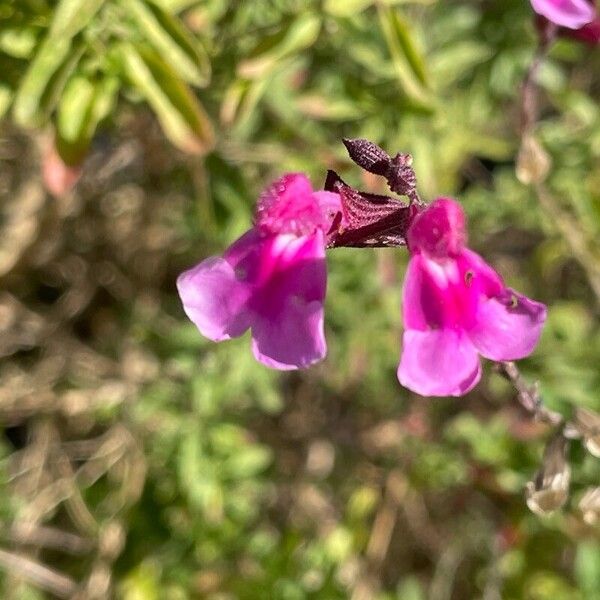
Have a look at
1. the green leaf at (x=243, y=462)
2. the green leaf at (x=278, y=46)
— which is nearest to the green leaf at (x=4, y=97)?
the green leaf at (x=278, y=46)

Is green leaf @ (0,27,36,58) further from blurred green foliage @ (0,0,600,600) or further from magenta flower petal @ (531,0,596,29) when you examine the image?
magenta flower petal @ (531,0,596,29)

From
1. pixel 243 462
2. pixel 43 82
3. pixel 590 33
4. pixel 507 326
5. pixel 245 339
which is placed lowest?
pixel 243 462

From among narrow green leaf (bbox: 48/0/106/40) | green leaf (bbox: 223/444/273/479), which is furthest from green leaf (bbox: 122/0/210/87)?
green leaf (bbox: 223/444/273/479)

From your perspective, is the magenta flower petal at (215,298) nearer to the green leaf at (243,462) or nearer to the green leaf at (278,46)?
the green leaf at (278,46)

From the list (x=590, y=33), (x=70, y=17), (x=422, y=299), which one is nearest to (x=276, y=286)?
(x=422, y=299)

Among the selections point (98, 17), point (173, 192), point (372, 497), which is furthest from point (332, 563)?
point (98, 17)

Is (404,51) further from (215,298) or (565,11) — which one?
(215,298)
